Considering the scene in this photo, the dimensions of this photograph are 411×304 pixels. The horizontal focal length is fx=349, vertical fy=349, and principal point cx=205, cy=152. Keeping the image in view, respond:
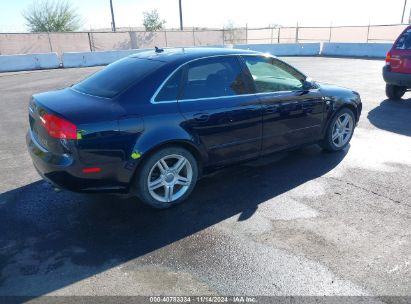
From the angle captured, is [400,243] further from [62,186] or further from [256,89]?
[62,186]

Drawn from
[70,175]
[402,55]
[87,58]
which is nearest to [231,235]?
[70,175]

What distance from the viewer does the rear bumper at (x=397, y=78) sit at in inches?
312

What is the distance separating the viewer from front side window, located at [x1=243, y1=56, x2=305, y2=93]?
429 cm

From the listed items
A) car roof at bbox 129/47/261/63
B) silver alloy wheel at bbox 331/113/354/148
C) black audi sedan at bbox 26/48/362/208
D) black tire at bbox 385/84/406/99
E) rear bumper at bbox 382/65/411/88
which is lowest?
black tire at bbox 385/84/406/99

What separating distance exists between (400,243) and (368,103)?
6408mm

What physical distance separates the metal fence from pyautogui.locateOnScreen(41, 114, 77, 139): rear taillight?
25948 mm

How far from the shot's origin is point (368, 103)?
28.7ft

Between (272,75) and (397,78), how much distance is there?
16.8 ft

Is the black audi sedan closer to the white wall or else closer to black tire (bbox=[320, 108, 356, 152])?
black tire (bbox=[320, 108, 356, 152])

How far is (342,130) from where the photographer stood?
17.7 feet

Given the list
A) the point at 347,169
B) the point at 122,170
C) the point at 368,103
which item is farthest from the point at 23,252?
the point at 368,103

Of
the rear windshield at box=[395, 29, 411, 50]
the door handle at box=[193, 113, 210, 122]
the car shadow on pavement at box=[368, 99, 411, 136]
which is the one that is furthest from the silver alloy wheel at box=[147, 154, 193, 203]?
the rear windshield at box=[395, 29, 411, 50]

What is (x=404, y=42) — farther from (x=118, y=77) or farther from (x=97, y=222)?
(x=97, y=222)

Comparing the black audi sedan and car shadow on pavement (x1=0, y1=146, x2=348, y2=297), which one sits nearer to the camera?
car shadow on pavement (x1=0, y1=146, x2=348, y2=297)
